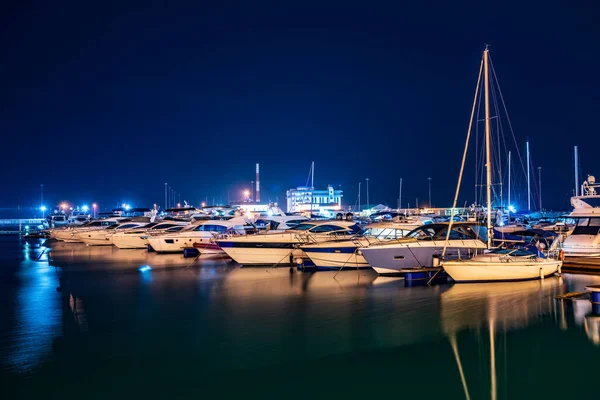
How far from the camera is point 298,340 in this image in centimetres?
1503

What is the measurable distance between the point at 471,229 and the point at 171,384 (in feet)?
62.1

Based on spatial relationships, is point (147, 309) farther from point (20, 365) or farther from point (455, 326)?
point (455, 326)

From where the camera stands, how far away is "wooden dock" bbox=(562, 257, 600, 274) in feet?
78.8

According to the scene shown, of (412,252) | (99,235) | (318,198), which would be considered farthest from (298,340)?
(318,198)

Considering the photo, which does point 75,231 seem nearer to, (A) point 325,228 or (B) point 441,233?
(A) point 325,228

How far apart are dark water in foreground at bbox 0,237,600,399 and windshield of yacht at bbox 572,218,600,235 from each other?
127 inches

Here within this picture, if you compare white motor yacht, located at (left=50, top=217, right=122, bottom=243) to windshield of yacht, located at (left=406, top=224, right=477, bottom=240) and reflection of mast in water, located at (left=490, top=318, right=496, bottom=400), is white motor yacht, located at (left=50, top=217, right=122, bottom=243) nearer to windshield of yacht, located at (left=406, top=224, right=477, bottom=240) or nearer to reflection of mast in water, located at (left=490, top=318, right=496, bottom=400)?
windshield of yacht, located at (left=406, top=224, right=477, bottom=240)

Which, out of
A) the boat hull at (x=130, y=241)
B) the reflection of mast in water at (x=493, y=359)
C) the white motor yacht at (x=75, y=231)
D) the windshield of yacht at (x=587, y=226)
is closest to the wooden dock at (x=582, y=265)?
the windshield of yacht at (x=587, y=226)

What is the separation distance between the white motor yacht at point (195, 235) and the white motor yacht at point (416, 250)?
14.9 metres

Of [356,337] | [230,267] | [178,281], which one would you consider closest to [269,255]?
[230,267]

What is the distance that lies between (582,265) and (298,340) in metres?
15.7

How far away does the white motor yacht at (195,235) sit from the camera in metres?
39.6

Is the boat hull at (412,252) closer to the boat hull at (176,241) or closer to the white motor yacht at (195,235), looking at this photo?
the white motor yacht at (195,235)

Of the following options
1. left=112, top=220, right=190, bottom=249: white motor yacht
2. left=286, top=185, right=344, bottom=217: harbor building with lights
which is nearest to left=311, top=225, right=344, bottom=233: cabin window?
left=112, top=220, right=190, bottom=249: white motor yacht
